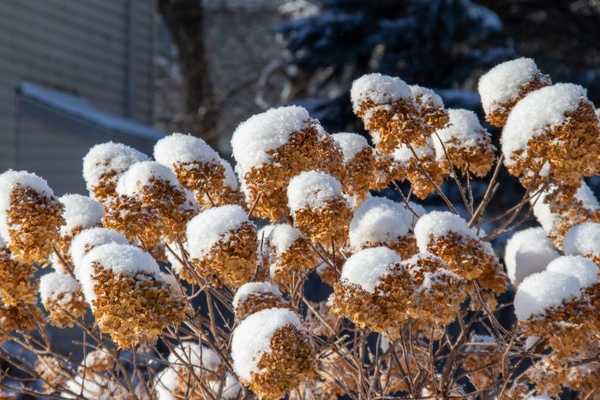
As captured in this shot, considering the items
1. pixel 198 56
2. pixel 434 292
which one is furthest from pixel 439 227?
pixel 198 56

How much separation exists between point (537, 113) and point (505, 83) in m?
0.35

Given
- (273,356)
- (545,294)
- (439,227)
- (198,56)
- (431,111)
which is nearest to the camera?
(273,356)

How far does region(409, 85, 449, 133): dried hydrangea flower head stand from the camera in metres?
2.65

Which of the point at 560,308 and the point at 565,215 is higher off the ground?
the point at 560,308

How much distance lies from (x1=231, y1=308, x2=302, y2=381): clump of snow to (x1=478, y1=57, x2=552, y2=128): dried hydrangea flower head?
98 cm

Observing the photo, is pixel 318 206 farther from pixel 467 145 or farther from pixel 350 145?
pixel 467 145

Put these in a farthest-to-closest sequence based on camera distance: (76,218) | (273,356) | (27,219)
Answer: (76,218), (27,219), (273,356)

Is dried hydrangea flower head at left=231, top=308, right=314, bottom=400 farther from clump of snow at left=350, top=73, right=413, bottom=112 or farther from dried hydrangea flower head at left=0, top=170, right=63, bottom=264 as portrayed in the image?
clump of snow at left=350, top=73, right=413, bottom=112

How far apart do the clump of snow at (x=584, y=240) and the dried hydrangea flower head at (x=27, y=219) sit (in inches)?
53.8

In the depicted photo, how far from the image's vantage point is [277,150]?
7.79 feet

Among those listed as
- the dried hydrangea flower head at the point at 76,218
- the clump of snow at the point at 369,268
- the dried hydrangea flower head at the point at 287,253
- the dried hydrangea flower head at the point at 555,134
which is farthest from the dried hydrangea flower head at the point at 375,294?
the dried hydrangea flower head at the point at 76,218

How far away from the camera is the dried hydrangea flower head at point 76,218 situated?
2.78 metres

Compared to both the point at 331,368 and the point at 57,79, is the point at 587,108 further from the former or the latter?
the point at 57,79

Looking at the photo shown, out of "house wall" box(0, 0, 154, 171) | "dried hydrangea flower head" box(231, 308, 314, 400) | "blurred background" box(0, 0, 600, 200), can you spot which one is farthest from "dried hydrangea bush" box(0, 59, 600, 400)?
"house wall" box(0, 0, 154, 171)
